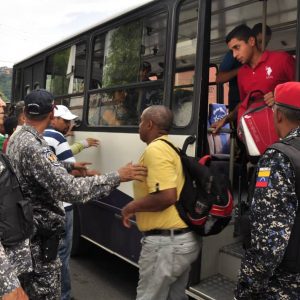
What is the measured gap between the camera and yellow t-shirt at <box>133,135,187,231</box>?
249 cm

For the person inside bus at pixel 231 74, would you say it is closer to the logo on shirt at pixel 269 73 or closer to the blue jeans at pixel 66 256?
the logo on shirt at pixel 269 73

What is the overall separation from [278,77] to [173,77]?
2.86 ft

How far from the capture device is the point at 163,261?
2.56 metres

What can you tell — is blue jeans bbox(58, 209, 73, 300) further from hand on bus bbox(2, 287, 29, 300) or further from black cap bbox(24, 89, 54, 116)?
hand on bus bbox(2, 287, 29, 300)

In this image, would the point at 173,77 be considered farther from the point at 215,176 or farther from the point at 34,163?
the point at 34,163

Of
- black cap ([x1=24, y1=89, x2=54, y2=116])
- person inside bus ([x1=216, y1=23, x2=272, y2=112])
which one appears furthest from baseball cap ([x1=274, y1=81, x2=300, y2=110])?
person inside bus ([x1=216, y1=23, x2=272, y2=112])

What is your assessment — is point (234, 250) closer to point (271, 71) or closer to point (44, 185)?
point (271, 71)

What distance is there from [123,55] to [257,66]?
4.74 feet

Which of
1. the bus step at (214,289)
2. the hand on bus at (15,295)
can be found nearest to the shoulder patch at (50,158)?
the hand on bus at (15,295)

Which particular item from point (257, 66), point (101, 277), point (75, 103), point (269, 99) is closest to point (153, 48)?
point (257, 66)

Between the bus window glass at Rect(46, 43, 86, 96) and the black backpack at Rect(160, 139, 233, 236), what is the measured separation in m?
2.74

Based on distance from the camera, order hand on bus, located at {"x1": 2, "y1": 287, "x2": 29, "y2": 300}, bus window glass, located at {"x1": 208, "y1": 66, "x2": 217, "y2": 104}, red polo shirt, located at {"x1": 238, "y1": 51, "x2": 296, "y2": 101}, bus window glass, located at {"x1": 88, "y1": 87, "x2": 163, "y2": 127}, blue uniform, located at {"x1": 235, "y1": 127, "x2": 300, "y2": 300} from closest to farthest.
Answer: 1. hand on bus, located at {"x1": 2, "y1": 287, "x2": 29, "y2": 300}
2. blue uniform, located at {"x1": 235, "y1": 127, "x2": 300, "y2": 300}
3. red polo shirt, located at {"x1": 238, "y1": 51, "x2": 296, "y2": 101}
4. bus window glass, located at {"x1": 88, "y1": 87, "x2": 163, "y2": 127}
5. bus window glass, located at {"x1": 208, "y1": 66, "x2": 217, "y2": 104}

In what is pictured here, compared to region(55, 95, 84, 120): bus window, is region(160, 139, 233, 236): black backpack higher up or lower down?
lower down

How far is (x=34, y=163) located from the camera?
8.30 feet
